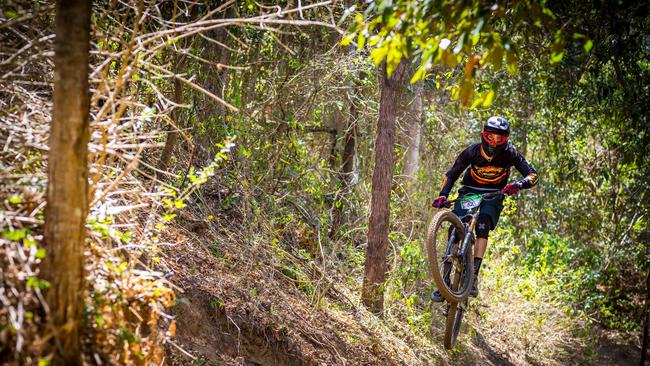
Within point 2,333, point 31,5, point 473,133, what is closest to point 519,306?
point 473,133

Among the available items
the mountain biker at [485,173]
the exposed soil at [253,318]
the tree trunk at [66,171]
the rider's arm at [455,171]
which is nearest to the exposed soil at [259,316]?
the exposed soil at [253,318]

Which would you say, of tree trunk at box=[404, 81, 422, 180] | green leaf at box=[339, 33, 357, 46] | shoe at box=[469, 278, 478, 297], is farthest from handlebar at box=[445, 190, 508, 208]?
tree trunk at box=[404, 81, 422, 180]

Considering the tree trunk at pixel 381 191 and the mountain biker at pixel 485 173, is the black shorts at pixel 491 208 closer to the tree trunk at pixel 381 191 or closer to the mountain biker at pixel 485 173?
the mountain biker at pixel 485 173

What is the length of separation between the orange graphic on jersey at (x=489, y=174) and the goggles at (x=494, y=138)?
349 mm

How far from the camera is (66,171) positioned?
364cm

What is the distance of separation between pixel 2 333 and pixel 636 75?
6880 mm

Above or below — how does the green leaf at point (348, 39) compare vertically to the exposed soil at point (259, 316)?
above

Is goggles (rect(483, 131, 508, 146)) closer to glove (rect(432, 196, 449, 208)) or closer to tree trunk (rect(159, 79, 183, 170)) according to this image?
glove (rect(432, 196, 449, 208))

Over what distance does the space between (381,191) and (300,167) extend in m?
1.20

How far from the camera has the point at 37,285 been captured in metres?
3.54

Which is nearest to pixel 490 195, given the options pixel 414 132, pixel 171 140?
pixel 171 140

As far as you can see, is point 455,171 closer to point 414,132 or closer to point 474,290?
point 474,290

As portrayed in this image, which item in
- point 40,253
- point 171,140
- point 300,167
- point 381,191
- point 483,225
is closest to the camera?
point 40,253

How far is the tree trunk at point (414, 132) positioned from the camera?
11.6 meters
